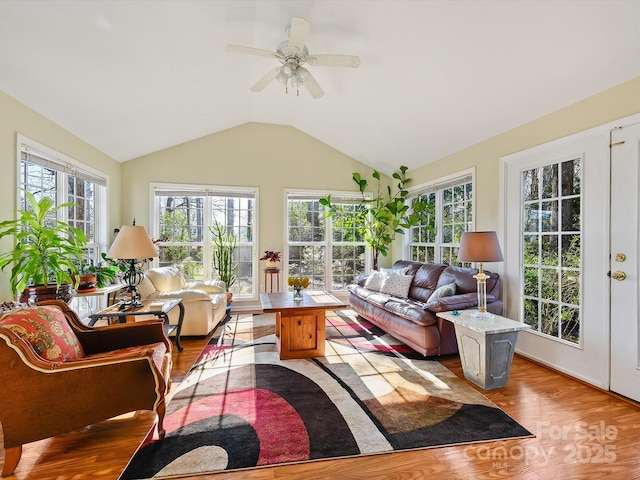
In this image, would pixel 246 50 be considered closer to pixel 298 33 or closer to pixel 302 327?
pixel 298 33

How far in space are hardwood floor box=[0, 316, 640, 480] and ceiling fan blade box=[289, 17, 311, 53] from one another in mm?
2854

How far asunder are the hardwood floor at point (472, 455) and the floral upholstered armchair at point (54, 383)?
0.22 m

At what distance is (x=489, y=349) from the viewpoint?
2.57m

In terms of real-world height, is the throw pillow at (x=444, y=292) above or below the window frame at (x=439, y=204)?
below

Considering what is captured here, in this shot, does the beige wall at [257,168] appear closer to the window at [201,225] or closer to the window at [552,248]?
the window at [201,225]

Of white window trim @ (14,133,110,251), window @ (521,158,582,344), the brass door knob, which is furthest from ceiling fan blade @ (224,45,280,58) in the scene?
the brass door knob

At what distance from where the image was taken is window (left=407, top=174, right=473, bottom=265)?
4.28 metres

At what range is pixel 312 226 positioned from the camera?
582 cm

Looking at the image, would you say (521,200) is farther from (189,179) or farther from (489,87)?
(189,179)

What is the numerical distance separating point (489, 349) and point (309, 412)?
154 cm

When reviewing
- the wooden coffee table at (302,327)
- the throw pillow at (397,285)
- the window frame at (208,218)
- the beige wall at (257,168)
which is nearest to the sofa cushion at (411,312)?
the throw pillow at (397,285)

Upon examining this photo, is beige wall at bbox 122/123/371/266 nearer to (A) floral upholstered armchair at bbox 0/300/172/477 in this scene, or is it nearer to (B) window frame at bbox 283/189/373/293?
(B) window frame at bbox 283/189/373/293

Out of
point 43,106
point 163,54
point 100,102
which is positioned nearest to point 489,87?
point 163,54

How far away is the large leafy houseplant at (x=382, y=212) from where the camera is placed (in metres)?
5.44
